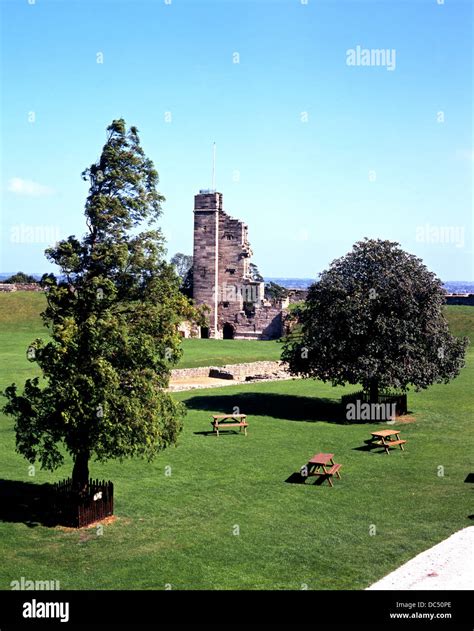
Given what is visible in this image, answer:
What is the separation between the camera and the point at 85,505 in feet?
59.2

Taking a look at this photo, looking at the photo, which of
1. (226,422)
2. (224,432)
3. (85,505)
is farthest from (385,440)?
(85,505)

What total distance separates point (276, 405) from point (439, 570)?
69.1 feet

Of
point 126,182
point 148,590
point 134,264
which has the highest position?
point 126,182

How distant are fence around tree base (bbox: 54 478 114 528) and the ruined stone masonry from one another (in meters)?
52.8

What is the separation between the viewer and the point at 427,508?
19391mm

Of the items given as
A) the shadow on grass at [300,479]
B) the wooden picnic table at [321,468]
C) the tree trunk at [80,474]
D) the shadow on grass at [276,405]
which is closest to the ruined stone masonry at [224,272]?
the shadow on grass at [276,405]

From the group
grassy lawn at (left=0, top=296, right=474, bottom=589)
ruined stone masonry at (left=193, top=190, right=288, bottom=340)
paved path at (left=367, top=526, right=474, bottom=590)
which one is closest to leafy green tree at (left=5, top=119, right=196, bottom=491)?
grassy lawn at (left=0, top=296, right=474, bottom=589)

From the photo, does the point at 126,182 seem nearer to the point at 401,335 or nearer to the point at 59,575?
the point at 59,575

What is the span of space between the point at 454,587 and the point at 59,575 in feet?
26.5

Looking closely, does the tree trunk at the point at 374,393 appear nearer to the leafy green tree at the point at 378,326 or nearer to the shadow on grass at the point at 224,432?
the leafy green tree at the point at 378,326

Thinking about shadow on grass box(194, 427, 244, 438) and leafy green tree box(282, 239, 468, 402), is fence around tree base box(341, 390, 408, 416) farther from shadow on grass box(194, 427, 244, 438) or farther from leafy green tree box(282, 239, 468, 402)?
shadow on grass box(194, 427, 244, 438)

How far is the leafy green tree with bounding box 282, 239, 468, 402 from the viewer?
31.1 m

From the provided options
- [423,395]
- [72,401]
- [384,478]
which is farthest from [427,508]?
[423,395]

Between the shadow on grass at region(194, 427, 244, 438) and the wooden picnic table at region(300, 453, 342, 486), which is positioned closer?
the wooden picnic table at region(300, 453, 342, 486)
